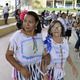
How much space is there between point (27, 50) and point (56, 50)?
0.33 metres

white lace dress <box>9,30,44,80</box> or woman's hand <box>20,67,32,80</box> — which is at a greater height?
white lace dress <box>9,30,44,80</box>

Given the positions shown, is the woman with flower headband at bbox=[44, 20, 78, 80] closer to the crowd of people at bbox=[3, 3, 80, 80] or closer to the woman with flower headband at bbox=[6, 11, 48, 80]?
the crowd of people at bbox=[3, 3, 80, 80]

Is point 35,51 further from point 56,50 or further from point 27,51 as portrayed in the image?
point 56,50

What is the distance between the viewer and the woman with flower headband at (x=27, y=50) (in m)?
1.27

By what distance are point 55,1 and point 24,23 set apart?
59.7 metres

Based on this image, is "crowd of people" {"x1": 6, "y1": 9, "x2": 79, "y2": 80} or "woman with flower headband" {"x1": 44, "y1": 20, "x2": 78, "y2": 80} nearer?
"crowd of people" {"x1": 6, "y1": 9, "x2": 79, "y2": 80}

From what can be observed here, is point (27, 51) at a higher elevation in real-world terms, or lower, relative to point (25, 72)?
higher

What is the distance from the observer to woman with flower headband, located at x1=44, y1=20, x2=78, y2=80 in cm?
145

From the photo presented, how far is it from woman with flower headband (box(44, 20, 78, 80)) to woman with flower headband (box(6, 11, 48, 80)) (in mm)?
124

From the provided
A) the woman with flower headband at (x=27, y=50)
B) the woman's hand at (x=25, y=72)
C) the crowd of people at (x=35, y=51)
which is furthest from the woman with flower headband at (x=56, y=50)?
the woman's hand at (x=25, y=72)

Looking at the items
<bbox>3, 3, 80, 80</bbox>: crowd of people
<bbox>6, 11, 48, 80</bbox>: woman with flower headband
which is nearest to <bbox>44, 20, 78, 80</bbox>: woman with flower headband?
<bbox>3, 3, 80, 80</bbox>: crowd of people

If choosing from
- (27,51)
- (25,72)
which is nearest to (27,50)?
(27,51)

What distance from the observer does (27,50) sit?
1271 mm

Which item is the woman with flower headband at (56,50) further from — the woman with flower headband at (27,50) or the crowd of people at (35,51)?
the woman with flower headband at (27,50)
